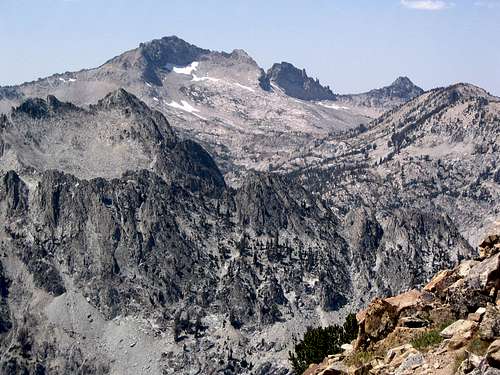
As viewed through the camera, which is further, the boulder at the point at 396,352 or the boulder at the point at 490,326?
the boulder at the point at 396,352

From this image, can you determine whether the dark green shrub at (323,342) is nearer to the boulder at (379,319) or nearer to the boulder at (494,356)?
the boulder at (379,319)

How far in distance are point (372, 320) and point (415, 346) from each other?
38.8 ft

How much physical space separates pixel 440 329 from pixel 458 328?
505cm

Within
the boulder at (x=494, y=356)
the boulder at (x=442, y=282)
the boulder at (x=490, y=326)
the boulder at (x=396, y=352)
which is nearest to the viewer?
the boulder at (x=494, y=356)

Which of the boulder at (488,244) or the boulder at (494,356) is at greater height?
the boulder at (488,244)

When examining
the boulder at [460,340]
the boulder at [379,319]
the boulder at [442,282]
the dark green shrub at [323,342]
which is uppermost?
the boulder at [442,282]

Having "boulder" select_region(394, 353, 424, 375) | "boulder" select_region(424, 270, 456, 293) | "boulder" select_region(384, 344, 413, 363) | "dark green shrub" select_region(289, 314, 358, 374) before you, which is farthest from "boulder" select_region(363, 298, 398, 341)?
"dark green shrub" select_region(289, 314, 358, 374)

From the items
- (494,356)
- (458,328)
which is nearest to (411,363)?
(458,328)

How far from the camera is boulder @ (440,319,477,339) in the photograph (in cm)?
5331

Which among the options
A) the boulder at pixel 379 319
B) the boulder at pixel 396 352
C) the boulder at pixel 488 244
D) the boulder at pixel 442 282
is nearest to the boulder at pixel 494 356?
the boulder at pixel 396 352

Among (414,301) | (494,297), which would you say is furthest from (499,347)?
(414,301)

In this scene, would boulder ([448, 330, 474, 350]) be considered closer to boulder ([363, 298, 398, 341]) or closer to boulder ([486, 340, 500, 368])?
boulder ([486, 340, 500, 368])

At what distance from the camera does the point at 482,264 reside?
6244 cm

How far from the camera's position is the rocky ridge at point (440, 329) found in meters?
49.2
